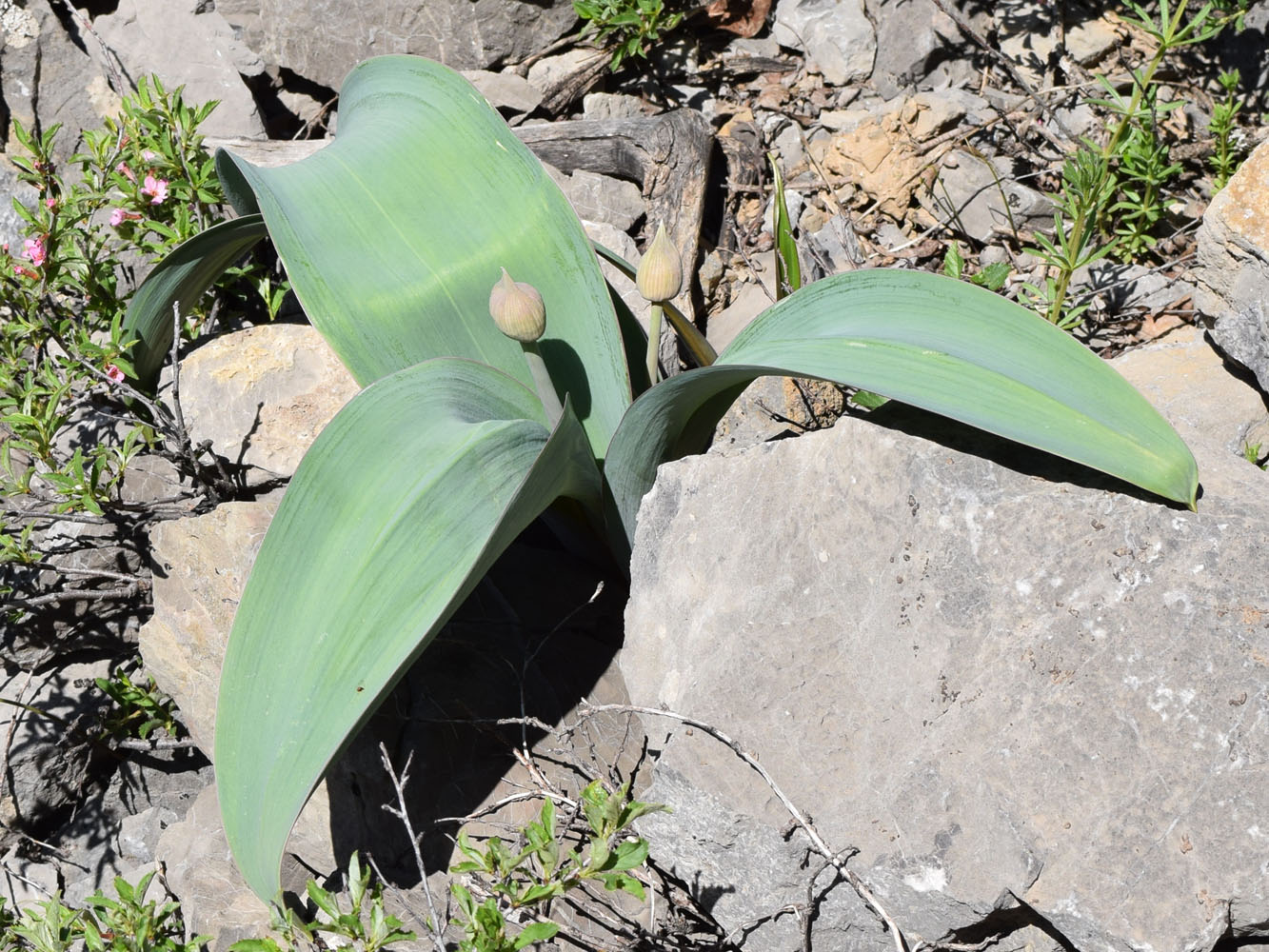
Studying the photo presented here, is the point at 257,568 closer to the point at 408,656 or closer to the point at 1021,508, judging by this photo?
the point at 408,656

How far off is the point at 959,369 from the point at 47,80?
96.5 inches

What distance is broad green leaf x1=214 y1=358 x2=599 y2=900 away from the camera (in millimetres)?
1188

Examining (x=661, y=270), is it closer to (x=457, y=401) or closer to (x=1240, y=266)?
(x=457, y=401)

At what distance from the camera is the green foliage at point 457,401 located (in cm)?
121

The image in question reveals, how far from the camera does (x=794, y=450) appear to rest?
4.91 feet

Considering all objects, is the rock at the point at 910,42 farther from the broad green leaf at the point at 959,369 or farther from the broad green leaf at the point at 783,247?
the broad green leaf at the point at 959,369

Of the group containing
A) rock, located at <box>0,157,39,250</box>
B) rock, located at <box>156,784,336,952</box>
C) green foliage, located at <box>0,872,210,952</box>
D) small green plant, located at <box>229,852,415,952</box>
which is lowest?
rock, located at <box>156,784,336,952</box>

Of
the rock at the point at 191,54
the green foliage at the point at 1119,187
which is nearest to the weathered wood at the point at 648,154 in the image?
the rock at the point at 191,54

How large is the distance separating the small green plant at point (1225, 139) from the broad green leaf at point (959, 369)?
4.39 ft

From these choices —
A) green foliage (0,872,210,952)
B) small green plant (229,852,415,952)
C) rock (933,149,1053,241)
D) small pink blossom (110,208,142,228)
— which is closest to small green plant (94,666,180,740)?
green foliage (0,872,210,952)

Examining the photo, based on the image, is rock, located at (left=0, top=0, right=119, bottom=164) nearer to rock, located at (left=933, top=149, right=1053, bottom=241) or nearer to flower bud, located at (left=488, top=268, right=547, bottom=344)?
flower bud, located at (left=488, top=268, right=547, bottom=344)

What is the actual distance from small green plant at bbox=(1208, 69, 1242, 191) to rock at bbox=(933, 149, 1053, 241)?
0.34 metres

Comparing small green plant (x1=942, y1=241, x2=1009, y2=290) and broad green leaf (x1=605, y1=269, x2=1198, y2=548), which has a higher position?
broad green leaf (x1=605, y1=269, x2=1198, y2=548)

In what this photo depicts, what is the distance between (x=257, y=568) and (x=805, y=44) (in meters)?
2.15
